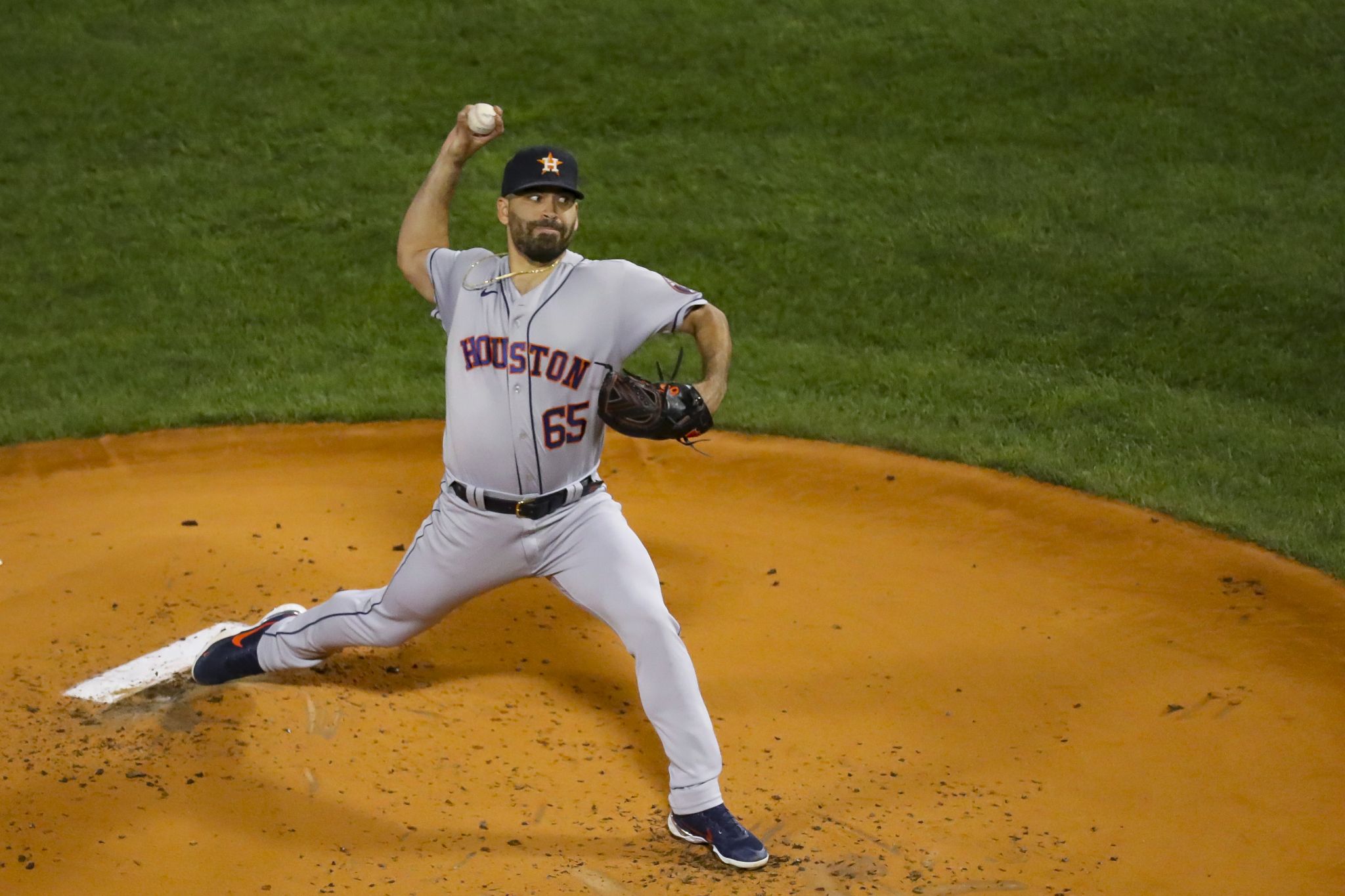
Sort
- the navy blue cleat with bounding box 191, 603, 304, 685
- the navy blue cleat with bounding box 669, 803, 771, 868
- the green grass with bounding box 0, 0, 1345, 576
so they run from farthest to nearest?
the green grass with bounding box 0, 0, 1345, 576
the navy blue cleat with bounding box 191, 603, 304, 685
the navy blue cleat with bounding box 669, 803, 771, 868

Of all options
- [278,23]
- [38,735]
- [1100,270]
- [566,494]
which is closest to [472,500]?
[566,494]

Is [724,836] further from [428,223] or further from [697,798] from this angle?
[428,223]

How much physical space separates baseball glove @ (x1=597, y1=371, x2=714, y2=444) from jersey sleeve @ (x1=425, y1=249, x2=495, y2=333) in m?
0.70

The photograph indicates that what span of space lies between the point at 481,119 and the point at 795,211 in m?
5.80

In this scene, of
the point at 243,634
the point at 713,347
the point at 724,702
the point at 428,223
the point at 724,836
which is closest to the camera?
the point at 724,836

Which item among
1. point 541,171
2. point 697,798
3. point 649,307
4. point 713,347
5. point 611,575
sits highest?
point 541,171

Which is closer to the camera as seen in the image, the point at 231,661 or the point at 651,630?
the point at 651,630

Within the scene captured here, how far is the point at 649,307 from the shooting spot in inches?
182

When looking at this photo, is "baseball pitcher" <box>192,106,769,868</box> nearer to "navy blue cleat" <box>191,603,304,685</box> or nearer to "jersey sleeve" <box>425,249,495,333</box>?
"jersey sleeve" <box>425,249,495,333</box>

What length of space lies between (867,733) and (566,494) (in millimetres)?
1378

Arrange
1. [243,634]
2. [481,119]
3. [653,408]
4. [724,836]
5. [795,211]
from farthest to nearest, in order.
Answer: [795,211]
[243,634]
[481,119]
[653,408]
[724,836]

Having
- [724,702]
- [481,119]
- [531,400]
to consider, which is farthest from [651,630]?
[481,119]

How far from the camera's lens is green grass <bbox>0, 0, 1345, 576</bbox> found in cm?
802

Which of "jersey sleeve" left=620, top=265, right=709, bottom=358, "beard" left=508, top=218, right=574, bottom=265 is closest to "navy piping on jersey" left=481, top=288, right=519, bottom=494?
"beard" left=508, top=218, right=574, bottom=265
